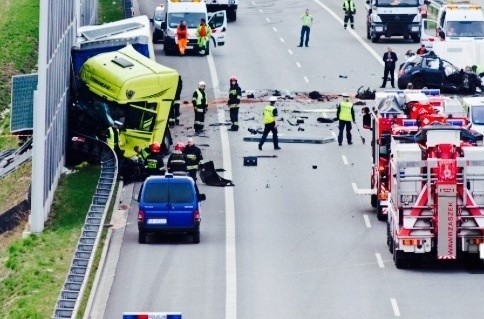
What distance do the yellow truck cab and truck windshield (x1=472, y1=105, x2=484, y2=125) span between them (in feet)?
27.2

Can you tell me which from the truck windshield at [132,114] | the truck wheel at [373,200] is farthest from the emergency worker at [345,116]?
the truck wheel at [373,200]

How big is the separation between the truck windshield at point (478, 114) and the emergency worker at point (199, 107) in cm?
892

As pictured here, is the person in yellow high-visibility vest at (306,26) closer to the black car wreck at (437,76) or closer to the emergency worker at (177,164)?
the black car wreck at (437,76)

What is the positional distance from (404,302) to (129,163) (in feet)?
47.5

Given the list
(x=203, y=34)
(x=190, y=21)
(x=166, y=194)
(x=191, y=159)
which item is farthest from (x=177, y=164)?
(x=190, y=21)

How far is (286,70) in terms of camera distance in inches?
2653

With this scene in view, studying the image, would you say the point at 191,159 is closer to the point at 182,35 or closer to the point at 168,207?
the point at 168,207

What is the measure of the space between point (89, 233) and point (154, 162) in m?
6.24

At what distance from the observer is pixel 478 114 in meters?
49.8

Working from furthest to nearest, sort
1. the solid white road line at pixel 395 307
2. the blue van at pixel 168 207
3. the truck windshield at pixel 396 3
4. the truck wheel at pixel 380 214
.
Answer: the truck windshield at pixel 396 3, the truck wheel at pixel 380 214, the blue van at pixel 168 207, the solid white road line at pixel 395 307

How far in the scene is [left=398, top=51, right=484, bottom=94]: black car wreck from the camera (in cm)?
6197

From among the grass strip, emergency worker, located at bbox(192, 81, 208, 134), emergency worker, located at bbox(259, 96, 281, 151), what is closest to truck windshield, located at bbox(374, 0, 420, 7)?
emergency worker, located at bbox(192, 81, 208, 134)

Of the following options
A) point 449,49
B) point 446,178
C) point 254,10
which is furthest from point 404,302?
point 254,10

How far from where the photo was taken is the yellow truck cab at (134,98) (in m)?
50.4
